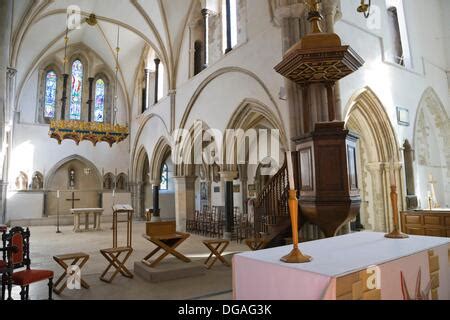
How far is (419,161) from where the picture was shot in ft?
31.8

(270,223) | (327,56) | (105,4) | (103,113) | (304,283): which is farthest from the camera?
(103,113)

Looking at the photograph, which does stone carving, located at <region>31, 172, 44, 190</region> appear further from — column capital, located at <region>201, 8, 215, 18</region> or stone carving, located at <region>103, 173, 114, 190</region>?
column capital, located at <region>201, 8, 215, 18</region>

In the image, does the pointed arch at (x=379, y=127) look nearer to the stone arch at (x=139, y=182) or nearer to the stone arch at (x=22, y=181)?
the stone arch at (x=139, y=182)

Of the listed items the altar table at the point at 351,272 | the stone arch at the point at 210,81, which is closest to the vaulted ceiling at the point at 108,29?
the stone arch at the point at 210,81

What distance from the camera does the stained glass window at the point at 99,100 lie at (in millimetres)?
17531

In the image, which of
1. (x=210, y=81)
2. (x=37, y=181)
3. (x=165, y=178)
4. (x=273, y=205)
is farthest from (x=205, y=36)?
(x=37, y=181)

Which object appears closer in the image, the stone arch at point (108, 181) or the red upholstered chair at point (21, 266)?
the red upholstered chair at point (21, 266)

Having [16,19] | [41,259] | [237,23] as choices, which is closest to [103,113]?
[16,19]

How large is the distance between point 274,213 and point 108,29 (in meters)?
13.7

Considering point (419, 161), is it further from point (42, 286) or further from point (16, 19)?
point (16, 19)

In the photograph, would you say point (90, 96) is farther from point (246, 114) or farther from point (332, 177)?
point (332, 177)

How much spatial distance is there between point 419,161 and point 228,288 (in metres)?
8.15

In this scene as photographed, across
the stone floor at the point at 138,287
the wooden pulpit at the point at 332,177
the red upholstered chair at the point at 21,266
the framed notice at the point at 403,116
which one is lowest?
the stone floor at the point at 138,287

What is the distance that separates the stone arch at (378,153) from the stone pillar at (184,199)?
6.05 metres
